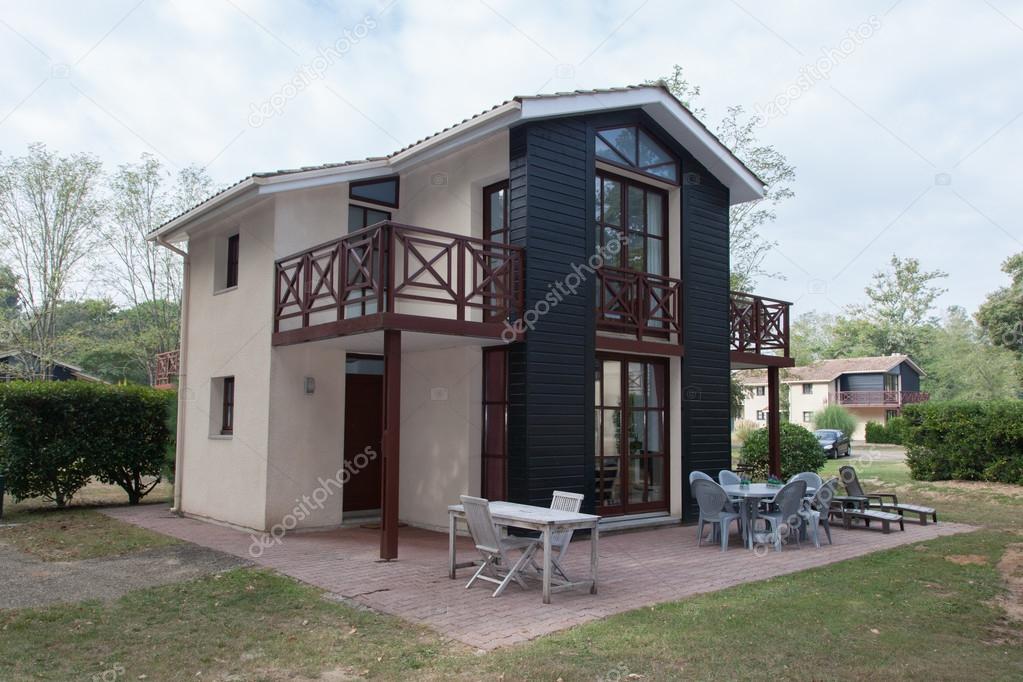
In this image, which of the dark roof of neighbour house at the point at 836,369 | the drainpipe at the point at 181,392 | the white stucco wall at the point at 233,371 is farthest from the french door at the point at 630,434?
the dark roof of neighbour house at the point at 836,369

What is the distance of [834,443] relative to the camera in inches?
1227

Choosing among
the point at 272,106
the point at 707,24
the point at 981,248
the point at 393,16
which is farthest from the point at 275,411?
the point at 981,248

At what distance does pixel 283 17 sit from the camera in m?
9.48

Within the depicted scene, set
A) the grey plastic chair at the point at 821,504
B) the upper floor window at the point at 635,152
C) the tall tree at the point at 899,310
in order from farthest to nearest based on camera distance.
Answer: the tall tree at the point at 899,310 → the upper floor window at the point at 635,152 → the grey plastic chair at the point at 821,504

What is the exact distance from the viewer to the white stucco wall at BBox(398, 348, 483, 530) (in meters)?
10.0

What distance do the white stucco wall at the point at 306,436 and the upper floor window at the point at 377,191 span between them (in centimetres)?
234

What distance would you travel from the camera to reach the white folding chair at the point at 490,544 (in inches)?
262

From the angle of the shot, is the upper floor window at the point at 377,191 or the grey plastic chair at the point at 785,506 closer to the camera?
the grey plastic chair at the point at 785,506

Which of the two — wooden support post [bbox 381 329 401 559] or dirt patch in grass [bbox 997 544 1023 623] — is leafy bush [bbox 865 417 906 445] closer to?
dirt patch in grass [bbox 997 544 1023 623]

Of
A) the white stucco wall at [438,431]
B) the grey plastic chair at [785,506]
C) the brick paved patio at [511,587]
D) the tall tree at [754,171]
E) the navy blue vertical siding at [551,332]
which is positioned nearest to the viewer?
the brick paved patio at [511,587]

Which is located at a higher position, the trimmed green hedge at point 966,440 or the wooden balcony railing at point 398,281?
the wooden balcony railing at point 398,281

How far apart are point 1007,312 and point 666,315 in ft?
101

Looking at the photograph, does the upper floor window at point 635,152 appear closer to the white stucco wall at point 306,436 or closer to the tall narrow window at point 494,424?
the tall narrow window at point 494,424

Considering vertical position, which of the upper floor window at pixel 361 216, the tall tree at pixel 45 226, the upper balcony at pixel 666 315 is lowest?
the upper balcony at pixel 666 315
